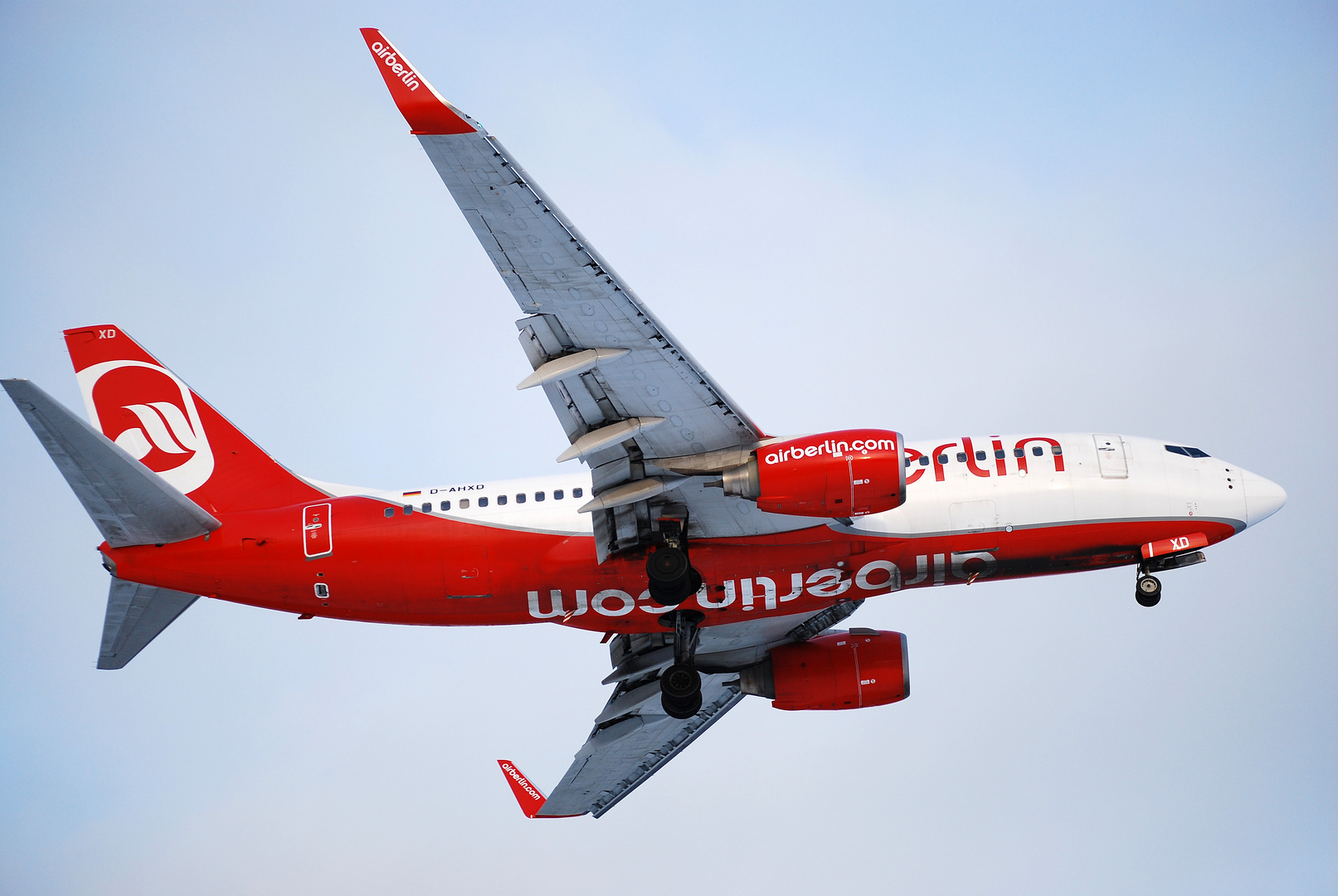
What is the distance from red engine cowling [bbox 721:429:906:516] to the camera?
2511cm

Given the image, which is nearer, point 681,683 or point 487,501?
point 487,501

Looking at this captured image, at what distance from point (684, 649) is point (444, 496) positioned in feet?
24.1

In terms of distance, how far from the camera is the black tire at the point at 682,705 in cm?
3044

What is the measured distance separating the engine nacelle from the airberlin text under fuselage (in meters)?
4.53

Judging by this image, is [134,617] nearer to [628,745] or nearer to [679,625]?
[679,625]

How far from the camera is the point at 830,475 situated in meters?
25.1

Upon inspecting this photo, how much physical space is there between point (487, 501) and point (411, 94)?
11934 millimetres

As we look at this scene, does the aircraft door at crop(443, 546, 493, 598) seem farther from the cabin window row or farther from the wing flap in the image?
the wing flap

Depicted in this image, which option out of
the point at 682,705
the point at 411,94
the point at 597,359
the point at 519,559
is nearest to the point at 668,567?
the point at 519,559

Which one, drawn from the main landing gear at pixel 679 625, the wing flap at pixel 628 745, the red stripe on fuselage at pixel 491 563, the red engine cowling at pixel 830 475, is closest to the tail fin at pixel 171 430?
the red stripe on fuselage at pixel 491 563

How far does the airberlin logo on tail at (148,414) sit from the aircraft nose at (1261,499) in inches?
1066

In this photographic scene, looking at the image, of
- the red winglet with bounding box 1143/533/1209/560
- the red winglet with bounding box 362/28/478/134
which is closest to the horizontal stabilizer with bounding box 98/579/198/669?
the red winglet with bounding box 362/28/478/134

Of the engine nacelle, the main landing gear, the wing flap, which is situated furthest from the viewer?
the wing flap

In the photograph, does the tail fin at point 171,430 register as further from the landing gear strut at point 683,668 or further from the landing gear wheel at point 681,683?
the landing gear wheel at point 681,683
